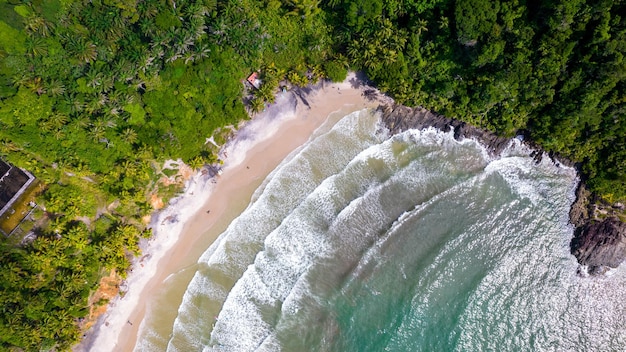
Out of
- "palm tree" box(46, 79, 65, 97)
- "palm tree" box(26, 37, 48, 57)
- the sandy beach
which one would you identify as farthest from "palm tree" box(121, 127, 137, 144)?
"palm tree" box(26, 37, 48, 57)

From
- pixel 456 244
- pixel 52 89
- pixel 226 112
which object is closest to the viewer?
pixel 52 89

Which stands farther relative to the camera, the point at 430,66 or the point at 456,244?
the point at 456,244

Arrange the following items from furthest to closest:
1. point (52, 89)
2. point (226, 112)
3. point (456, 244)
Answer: point (456, 244) → point (226, 112) → point (52, 89)

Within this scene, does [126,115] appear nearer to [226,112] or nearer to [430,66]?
[226,112]

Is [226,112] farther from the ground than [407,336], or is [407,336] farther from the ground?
[226,112]

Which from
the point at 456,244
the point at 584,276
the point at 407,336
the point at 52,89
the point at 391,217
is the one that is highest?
the point at 52,89

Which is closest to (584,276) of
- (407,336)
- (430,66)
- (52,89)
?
(407,336)

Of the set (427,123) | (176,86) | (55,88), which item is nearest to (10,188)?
(55,88)
